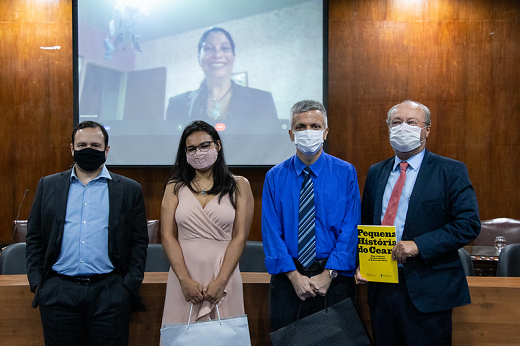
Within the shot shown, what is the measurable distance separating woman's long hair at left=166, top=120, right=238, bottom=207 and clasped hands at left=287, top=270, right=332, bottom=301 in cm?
49

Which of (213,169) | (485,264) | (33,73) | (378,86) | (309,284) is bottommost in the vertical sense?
(485,264)

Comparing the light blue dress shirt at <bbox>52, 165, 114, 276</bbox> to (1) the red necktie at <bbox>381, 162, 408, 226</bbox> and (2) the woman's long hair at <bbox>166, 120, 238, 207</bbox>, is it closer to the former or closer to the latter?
(2) the woman's long hair at <bbox>166, 120, 238, 207</bbox>

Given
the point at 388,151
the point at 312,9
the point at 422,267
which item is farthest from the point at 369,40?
the point at 422,267

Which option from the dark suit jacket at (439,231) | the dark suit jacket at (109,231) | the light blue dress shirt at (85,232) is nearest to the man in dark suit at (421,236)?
the dark suit jacket at (439,231)

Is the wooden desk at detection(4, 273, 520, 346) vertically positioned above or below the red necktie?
below

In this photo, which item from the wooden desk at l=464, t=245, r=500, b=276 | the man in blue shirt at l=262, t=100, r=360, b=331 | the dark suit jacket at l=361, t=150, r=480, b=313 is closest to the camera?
the dark suit jacket at l=361, t=150, r=480, b=313

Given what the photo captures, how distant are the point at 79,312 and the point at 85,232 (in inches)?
13.6

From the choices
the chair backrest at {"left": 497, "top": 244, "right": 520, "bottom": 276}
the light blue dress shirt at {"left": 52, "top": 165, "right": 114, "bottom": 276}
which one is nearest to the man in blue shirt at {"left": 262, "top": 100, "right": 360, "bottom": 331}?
the light blue dress shirt at {"left": 52, "top": 165, "right": 114, "bottom": 276}

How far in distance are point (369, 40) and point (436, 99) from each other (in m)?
0.94

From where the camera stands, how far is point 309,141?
2078 mm

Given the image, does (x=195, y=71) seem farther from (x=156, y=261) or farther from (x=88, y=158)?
(x=88, y=158)

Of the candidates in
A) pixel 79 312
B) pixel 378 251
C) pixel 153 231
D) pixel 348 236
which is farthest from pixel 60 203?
pixel 153 231

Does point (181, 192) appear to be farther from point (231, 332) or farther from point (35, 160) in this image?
point (35, 160)

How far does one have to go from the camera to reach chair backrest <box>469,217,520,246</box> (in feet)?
14.3
